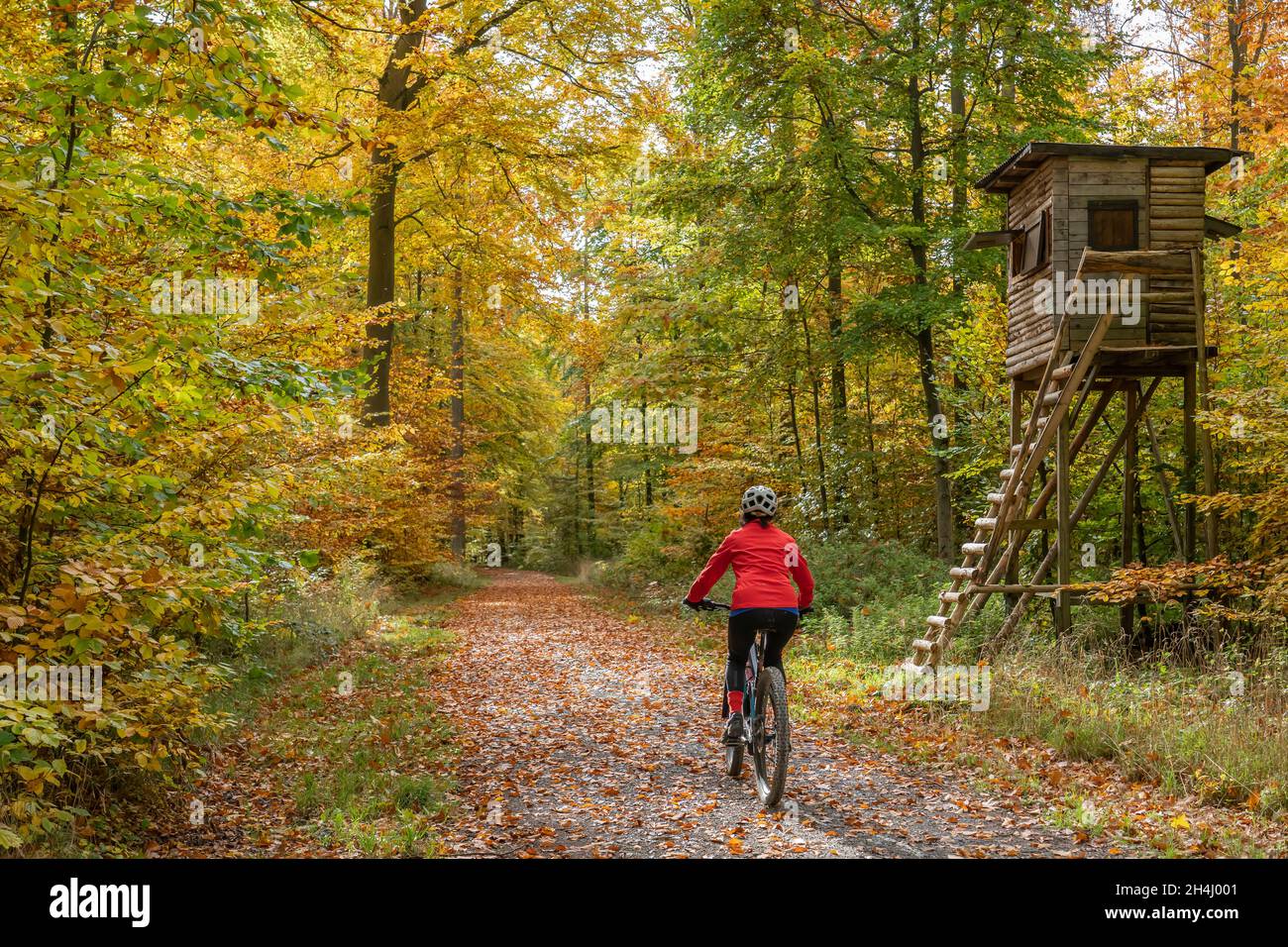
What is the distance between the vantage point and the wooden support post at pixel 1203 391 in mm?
11211

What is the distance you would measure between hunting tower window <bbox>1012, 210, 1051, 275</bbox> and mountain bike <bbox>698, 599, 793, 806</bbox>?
344 inches

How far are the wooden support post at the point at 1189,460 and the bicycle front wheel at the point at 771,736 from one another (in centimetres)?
832

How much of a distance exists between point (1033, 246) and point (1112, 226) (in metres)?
1.09

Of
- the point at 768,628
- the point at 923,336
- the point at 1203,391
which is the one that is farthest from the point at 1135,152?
the point at 768,628

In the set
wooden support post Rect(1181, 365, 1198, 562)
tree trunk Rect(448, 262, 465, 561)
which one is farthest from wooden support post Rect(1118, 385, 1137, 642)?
tree trunk Rect(448, 262, 465, 561)

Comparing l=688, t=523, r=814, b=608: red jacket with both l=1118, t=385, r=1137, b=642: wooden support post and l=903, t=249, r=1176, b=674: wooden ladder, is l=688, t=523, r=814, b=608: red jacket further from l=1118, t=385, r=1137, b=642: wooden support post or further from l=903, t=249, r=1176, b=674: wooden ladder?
l=1118, t=385, r=1137, b=642: wooden support post

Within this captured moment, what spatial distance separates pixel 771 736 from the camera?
6629 mm

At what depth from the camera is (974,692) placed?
9.07m

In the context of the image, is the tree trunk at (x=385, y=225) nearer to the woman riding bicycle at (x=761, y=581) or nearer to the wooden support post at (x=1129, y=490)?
the woman riding bicycle at (x=761, y=581)

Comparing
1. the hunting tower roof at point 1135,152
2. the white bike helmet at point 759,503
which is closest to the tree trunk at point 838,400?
the hunting tower roof at point 1135,152

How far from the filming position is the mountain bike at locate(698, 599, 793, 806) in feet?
21.0

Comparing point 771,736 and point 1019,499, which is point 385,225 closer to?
point 1019,499

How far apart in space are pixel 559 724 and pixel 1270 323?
1152 centimetres
